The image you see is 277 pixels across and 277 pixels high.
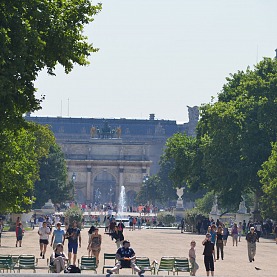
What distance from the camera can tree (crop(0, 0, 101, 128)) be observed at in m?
38.7

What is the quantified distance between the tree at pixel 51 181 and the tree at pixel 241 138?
39908mm

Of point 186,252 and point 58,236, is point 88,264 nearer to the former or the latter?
point 58,236

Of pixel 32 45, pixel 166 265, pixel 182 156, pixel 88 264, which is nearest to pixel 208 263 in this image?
pixel 166 265

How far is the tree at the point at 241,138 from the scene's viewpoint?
3816 inches

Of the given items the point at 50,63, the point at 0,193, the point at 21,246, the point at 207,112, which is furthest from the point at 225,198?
the point at 50,63

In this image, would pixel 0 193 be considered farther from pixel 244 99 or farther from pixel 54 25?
pixel 244 99

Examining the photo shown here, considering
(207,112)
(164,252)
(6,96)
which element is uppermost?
(207,112)

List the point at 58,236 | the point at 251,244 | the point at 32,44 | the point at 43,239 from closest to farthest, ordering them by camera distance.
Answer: the point at 32,44 < the point at 58,236 < the point at 43,239 < the point at 251,244

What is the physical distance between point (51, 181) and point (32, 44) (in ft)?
333

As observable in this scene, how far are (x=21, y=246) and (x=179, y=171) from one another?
4024 centimetres

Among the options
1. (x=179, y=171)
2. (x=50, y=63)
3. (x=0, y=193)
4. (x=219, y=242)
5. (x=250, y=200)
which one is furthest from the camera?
(x=250, y=200)

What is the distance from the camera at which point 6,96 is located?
39.3 meters

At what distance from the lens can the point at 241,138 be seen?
97.2 metres

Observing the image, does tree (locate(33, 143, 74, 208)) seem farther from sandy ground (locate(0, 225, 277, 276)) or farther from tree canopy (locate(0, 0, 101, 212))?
tree canopy (locate(0, 0, 101, 212))
